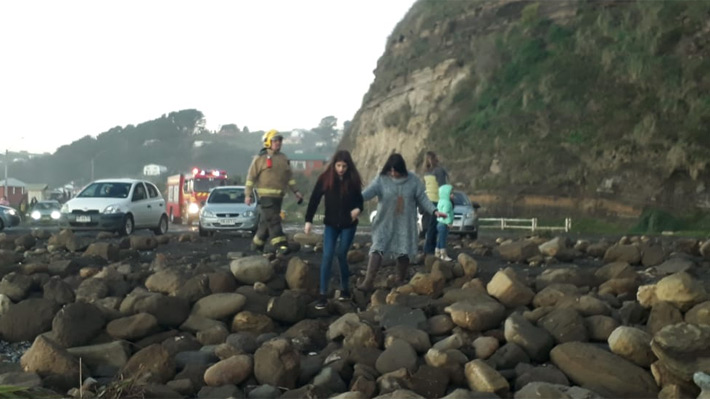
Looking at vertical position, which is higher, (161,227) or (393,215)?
(393,215)

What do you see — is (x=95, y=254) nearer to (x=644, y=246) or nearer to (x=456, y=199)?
(x=644, y=246)

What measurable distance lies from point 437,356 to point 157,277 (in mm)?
4611

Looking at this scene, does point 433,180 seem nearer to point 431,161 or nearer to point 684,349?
point 431,161

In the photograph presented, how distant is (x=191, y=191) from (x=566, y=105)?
700 inches

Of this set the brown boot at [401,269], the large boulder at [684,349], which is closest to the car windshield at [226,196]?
the brown boot at [401,269]

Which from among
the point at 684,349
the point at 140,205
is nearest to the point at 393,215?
the point at 684,349

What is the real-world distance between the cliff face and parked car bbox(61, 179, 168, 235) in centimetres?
1813

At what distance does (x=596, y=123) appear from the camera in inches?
1355

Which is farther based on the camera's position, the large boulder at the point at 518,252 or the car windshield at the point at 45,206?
the car windshield at the point at 45,206

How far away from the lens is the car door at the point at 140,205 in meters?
20.7

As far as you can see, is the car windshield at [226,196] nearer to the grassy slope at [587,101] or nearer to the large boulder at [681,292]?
the large boulder at [681,292]

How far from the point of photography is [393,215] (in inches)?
370

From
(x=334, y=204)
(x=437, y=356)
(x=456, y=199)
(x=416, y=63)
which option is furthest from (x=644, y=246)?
(x=416, y=63)

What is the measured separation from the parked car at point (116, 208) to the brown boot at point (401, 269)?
11.7 m
